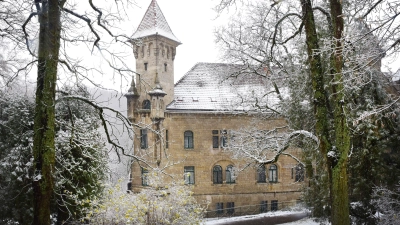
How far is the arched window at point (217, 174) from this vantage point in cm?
2759

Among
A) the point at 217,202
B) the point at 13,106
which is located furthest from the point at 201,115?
the point at 13,106

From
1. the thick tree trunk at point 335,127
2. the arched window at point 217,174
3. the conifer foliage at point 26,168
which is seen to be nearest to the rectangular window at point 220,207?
the arched window at point 217,174

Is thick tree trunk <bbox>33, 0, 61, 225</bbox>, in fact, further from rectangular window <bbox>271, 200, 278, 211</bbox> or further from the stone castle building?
rectangular window <bbox>271, 200, 278, 211</bbox>

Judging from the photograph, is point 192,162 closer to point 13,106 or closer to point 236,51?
point 236,51

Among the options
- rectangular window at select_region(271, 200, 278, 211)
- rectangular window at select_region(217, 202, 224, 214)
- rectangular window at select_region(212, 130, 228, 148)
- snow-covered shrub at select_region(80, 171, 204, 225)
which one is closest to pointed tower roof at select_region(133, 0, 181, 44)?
rectangular window at select_region(212, 130, 228, 148)

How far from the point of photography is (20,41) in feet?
25.8

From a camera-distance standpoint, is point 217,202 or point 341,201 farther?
point 217,202

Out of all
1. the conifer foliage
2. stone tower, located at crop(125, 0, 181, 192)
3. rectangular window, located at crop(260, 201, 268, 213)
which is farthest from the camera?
rectangular window, located at crop(260, 201, 268, 213)

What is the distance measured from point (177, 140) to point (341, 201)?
1912cm

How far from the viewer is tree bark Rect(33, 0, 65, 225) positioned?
6.98 m

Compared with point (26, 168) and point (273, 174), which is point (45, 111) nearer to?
point (26, 168)

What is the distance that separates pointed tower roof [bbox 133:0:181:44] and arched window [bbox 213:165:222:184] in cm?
961

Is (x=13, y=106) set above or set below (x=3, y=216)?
above

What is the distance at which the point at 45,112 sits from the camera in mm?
7160
